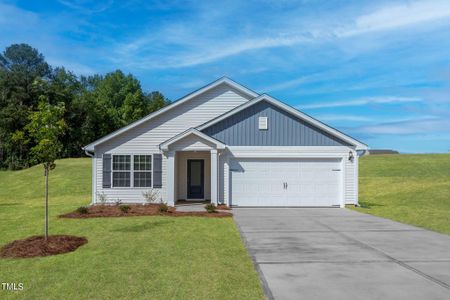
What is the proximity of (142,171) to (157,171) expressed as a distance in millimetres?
756

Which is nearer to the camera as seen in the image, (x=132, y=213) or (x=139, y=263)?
(x=139, y=263)

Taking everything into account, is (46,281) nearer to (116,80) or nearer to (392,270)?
(392,270)

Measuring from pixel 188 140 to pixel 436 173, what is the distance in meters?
23.0

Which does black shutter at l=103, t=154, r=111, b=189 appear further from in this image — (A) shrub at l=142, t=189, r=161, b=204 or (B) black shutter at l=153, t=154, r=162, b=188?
(B) black shutter at l=153, t=154, r=162, b=188

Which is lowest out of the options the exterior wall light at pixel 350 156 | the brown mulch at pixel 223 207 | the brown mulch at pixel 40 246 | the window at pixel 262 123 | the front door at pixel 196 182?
the brown mulch at pixel 223 207

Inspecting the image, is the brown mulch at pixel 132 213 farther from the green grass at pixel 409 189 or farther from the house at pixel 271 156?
the green grass at pixel 409 189

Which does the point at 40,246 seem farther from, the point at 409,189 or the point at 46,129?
the point at 409,189

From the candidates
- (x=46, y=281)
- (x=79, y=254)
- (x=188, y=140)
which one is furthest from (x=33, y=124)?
(x=188, y=140)

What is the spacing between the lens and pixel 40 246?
8867 millimetres

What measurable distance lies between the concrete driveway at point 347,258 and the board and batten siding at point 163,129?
7.44m

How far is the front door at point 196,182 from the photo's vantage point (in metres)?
20.0

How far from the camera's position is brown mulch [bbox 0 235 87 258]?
27.7ft

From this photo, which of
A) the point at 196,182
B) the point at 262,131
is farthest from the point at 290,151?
the point at 196,182

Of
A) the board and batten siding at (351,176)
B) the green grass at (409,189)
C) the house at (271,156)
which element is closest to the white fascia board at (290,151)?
the house at (271,156)
